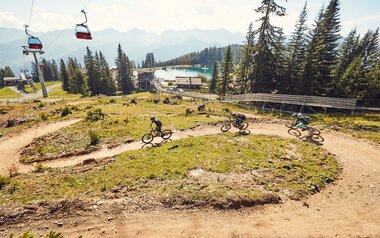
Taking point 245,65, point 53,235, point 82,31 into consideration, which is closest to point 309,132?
point 53,235

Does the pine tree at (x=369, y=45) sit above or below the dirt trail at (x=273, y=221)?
above

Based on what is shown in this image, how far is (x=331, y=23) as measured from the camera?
33406 mm

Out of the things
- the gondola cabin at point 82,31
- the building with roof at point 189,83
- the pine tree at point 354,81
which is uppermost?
the gondola cabin at point 82,31

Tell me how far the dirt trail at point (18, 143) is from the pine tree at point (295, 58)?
3269 cm

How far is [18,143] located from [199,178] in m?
18.2

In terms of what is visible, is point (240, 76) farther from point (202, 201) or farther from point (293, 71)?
point (202, 201)

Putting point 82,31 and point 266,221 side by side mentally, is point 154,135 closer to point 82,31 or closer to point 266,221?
point 266,221

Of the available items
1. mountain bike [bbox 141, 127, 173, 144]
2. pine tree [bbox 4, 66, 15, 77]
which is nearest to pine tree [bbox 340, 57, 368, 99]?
mountain bike [bbox 141, 127, 173, 144]

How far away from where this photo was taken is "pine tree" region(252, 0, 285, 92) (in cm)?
2855

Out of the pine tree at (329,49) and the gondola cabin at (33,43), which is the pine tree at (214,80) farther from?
the gondola cabin at (33,43)

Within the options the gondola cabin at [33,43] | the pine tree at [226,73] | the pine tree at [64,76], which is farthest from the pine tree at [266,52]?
the pine tree at [64,76]

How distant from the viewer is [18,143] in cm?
1783

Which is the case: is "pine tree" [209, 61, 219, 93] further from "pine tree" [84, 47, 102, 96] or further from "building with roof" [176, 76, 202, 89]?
"pine tree" [84, 47, 102, 96]

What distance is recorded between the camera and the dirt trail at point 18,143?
14023 mm
